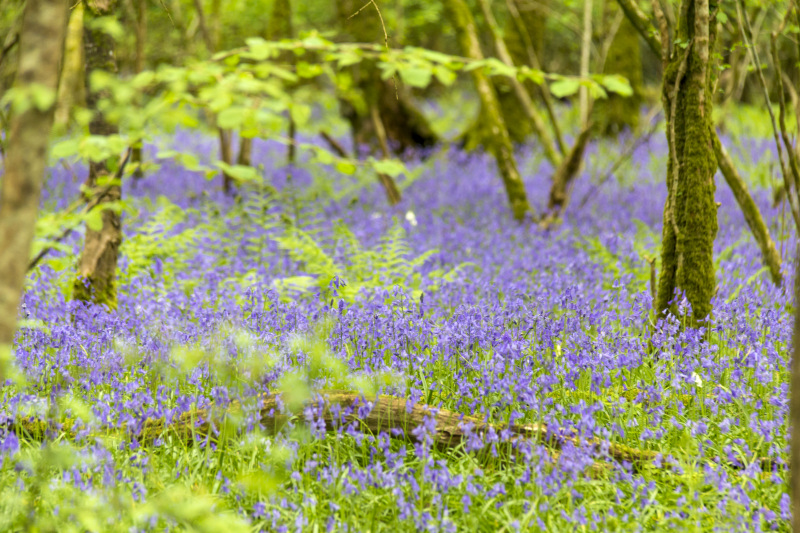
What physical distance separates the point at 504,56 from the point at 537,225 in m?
2.51

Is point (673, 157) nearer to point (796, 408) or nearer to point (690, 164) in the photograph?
point (690, 164)

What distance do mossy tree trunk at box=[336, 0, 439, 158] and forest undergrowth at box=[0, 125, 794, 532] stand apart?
540 cm

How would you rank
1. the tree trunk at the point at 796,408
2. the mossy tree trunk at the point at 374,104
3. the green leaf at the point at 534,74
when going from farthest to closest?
1. the mossy tree trunk at the point at 374,104
2. the green leaf at the point at 534,74
3. the tree trunk at the point at 796,408

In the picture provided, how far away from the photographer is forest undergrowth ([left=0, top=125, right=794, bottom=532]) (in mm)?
2812

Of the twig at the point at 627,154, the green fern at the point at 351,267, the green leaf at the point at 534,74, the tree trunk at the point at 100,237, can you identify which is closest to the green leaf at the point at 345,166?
the green leaf at the point at 534,74

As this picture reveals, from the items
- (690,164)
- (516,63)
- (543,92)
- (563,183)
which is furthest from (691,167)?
(516,63)

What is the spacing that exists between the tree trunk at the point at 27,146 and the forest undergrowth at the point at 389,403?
57 cm

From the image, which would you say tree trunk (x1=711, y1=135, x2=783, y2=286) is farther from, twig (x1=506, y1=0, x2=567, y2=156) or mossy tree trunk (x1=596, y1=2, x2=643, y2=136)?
mossy tree trunk (x1=596, y1=2, x2=643, y2=136)

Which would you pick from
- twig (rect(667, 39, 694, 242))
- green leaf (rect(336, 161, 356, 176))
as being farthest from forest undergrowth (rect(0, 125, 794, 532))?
green leaf (rect(336, 161, 356, 176))

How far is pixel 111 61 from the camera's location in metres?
5.29

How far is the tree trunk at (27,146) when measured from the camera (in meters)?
1.99

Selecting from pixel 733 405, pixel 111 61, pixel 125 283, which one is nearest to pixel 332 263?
pixel 125 283

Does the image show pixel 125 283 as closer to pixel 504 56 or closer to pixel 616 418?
pixel 616 418

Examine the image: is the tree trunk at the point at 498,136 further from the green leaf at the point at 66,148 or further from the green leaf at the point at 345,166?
the green leaf at the point at 66,148
